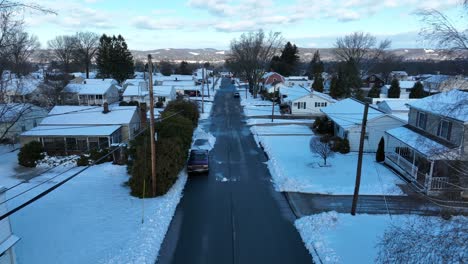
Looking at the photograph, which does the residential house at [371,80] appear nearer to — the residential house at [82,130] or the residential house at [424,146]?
the residential house at [424,146]

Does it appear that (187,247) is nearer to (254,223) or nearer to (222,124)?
(254,223)

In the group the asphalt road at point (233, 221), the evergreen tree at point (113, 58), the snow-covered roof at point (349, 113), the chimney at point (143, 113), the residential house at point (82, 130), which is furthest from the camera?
the evergreen tree at point (113, 58)

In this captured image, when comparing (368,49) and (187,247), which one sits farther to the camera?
(368,49)

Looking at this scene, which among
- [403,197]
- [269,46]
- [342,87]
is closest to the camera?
[403,197]

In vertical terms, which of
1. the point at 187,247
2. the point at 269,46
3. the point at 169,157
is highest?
the point at 269,46

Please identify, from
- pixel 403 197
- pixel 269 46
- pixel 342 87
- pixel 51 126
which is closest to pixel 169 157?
pixel 403 197

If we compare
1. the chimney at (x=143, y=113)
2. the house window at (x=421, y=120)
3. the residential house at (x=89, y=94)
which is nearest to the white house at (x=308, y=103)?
the chimney at (x=143, y=113)
